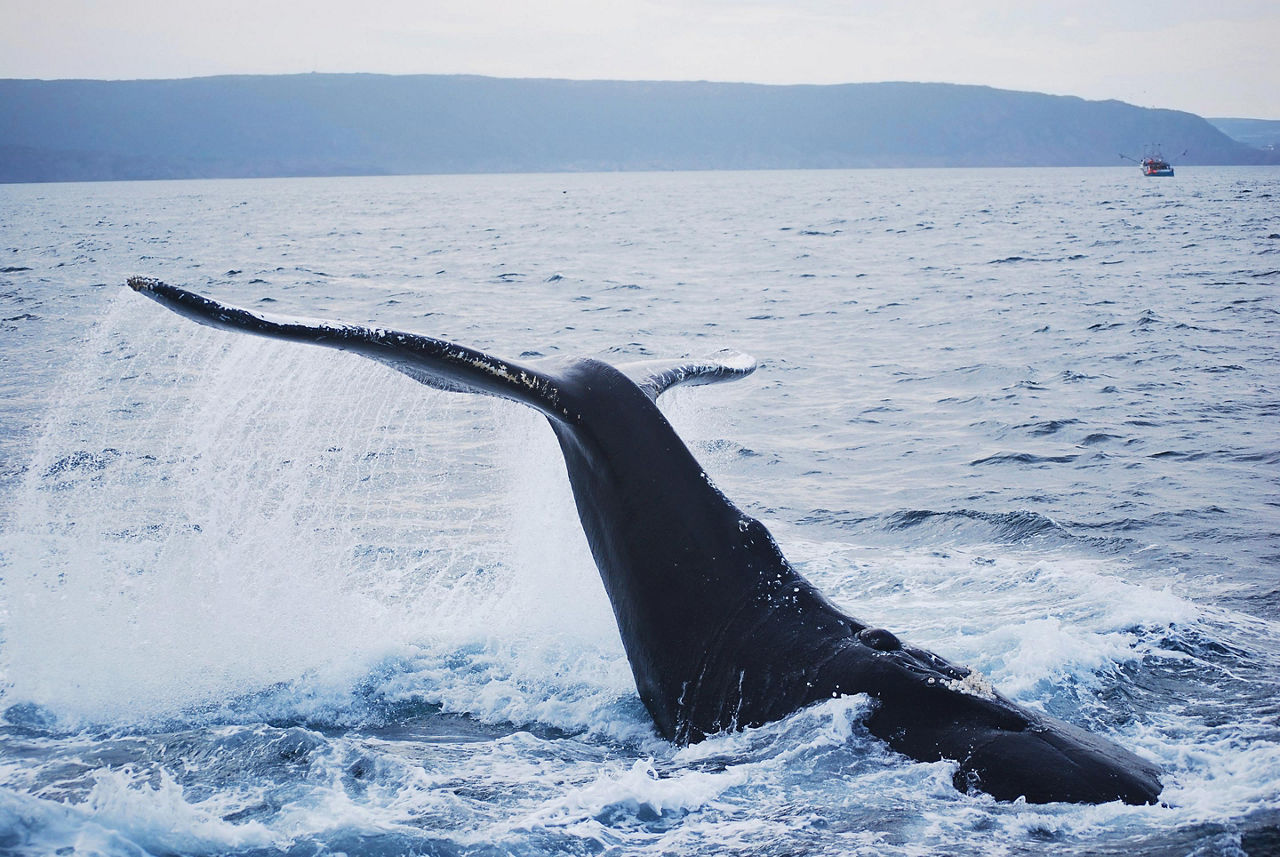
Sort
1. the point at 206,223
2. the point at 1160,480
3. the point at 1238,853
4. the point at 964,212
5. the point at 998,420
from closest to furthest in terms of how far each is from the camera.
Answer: the point at 1238,853 < the point at 1160,480 < the point at 998,420 < the point at 206,223 < the point at 964,212

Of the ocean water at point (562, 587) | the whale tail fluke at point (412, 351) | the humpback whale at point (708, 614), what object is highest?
the whale tail fluke at point (412, 351)

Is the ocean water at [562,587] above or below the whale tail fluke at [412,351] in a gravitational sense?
below

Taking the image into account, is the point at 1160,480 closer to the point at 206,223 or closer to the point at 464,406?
the point at 464,406

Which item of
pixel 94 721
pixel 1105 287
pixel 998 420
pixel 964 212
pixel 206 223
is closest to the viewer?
pixel 94 721

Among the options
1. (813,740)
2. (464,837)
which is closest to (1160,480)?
(813,740)

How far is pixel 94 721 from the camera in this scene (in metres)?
5.62

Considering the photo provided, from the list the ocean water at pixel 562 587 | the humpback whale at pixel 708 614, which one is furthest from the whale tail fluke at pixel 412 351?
the ocean water at pixel 562 587

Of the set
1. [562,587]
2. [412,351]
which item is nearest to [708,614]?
[412,351]

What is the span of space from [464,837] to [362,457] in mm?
6987

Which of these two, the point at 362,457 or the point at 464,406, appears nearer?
the point at 362,457

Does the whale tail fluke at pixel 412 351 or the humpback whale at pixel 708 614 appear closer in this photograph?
the humpback whale at pixel 708 614

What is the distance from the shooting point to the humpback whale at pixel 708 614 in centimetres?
430

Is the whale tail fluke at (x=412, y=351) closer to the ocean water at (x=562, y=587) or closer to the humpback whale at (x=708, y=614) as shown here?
the humpback whale at (x=708, y=614)

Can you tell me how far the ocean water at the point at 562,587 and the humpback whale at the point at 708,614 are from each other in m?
0.12
